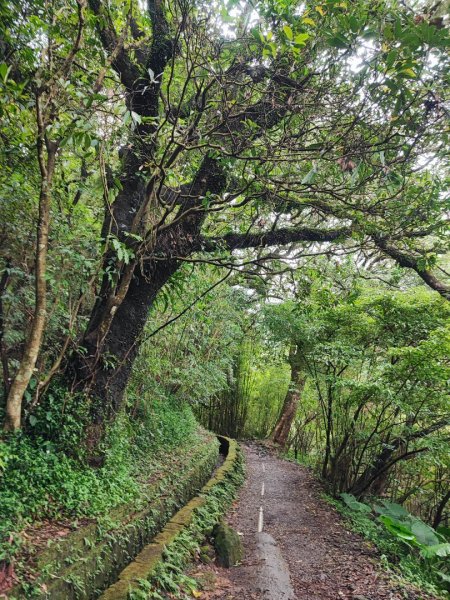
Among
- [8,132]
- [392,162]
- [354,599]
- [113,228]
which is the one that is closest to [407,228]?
[392,162]

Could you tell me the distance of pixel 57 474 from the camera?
10.3 ft

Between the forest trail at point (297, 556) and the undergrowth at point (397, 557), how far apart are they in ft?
0.55

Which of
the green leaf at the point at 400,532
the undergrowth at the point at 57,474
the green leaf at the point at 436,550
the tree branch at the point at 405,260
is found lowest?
the green leaf at the point at 436,550

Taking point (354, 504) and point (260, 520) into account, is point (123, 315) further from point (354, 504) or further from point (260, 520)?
point (354, 504)

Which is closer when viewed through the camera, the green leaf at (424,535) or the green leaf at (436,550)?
the green leaf at (436,550)

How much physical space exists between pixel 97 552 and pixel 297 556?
9.79 ft

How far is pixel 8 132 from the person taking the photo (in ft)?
11.5

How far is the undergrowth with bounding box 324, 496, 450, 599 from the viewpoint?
4398 mm

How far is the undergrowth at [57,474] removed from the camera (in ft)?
8.70

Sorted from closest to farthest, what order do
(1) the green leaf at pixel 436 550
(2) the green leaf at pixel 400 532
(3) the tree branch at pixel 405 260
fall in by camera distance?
(3) the tree branch at pixel 405 260 < (1) the green leaf at pixel 436 550 < (2) the green leaf at pixel 400 532

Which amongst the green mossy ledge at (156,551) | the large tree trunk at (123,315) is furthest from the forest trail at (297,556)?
the large tree trunk at (123,315)

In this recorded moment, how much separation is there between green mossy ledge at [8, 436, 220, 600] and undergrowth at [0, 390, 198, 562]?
0.55 ft

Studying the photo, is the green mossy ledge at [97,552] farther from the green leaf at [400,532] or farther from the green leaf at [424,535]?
the green leaf at [424,535]

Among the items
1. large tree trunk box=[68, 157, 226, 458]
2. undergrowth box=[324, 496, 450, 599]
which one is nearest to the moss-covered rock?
undergrowth box=[324, 496, 450, 599]
